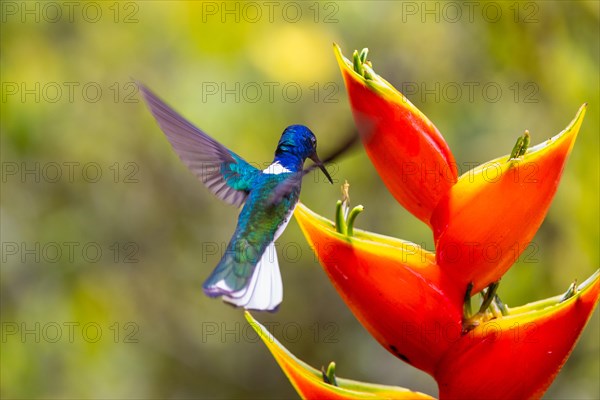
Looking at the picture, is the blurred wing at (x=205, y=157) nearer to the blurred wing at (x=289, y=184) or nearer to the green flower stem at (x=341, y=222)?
the blurred wing at (x=289, y=184)

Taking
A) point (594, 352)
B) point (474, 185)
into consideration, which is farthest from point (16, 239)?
point (474, 185)

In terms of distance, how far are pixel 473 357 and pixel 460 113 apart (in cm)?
151

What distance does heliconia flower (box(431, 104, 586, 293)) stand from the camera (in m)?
0.92

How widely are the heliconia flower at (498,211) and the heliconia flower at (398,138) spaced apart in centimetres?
3

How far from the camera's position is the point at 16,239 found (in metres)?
2.36

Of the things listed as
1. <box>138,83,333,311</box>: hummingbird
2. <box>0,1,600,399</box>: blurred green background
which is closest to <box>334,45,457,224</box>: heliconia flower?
<box>138,83,333,311</box>: hummingbird

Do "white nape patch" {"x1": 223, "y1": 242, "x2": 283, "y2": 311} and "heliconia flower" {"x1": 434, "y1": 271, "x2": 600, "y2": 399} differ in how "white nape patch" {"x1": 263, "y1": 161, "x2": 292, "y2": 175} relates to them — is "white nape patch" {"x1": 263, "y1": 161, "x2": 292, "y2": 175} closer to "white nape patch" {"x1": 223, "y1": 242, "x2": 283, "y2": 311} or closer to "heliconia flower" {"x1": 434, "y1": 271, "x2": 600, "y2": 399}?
"white nape patch" {"x1": 223, "y1": 242, "x2": 283, "y2": 311}

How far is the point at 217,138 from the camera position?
216 cm

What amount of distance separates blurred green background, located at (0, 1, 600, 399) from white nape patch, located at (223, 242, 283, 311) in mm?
942

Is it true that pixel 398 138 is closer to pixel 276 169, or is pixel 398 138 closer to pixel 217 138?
pixel 276 169

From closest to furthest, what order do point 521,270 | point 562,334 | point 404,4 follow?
point 562,334, point 521,270, point 404,4

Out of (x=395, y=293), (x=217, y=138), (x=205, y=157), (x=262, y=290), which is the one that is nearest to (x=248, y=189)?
(x=205, y=157)

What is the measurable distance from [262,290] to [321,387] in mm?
152

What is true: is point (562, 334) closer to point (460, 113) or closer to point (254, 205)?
point (254, 205)
